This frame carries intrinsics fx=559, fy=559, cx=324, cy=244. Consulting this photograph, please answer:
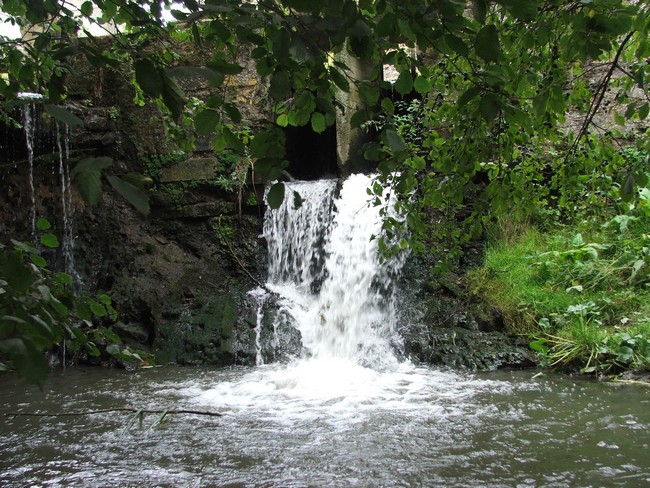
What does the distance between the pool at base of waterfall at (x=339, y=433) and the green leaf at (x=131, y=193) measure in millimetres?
2122

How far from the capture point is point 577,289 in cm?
602

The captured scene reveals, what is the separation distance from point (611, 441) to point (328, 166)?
723cm

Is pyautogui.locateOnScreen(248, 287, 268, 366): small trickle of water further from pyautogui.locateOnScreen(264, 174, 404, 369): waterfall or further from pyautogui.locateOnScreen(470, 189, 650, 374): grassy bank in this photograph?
pyautogui.locateOnScreen(470, 189, 650, 374): grassy bank

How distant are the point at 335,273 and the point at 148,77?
620 centimetres

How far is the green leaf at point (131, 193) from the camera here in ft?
3.14

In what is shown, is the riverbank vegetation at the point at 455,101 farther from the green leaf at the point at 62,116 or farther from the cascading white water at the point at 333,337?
the cascading white water at the point at 333,337

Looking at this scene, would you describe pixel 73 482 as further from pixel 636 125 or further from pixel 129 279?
pixel 636 125

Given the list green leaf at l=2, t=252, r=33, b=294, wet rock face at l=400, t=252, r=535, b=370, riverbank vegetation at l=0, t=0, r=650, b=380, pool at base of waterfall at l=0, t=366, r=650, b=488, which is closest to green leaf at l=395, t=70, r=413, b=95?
riverbank vegetation at l=0, t=0, r=650, b=380

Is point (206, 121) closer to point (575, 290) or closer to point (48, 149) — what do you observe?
point (575, 290)

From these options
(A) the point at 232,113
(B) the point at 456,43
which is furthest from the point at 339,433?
(B) the point at 456,43

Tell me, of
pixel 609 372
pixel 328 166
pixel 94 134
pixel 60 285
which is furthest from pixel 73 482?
pixel 328 166

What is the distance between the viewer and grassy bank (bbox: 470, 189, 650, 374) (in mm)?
5188

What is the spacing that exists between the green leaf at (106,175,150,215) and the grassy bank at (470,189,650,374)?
478 centimetres

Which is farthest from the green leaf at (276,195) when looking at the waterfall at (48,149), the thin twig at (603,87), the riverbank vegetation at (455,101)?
the waterfall at (48,149)
